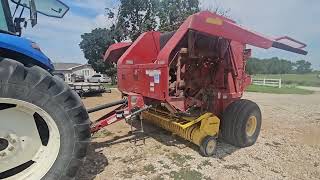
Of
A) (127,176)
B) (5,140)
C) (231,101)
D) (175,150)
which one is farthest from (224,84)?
(5,140)

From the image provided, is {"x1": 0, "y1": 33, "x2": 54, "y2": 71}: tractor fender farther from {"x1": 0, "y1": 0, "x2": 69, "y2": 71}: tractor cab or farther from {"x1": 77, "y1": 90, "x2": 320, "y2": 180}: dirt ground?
{"x1": 77, "y1": 90, "x2": 320, "y2": 180}: dirt ground

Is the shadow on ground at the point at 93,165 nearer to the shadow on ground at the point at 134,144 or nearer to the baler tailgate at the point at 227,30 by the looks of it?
the shadow on ground at the point at 134,144

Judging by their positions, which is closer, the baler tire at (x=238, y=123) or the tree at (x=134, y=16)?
the baler tire at (x=238, y=123)

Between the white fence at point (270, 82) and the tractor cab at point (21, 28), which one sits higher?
the tractor cab at point (21, 28)

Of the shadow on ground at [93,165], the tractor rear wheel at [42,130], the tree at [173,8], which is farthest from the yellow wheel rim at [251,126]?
the tree at [173,8]

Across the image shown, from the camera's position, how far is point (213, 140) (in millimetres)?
4789

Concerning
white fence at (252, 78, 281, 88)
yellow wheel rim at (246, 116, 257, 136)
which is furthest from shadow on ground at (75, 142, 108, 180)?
white fence at (252, 78, 281, 88)

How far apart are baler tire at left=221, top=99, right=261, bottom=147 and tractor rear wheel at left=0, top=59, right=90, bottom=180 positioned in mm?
2911

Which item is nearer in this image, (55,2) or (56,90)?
Answer: (56,90)

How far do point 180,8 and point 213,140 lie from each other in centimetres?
2263

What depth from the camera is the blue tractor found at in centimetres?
275

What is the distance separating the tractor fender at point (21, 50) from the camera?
9.01 feet

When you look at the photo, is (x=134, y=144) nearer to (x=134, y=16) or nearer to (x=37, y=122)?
(x=37, y=122)

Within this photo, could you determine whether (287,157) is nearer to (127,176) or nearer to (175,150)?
(175,150)
